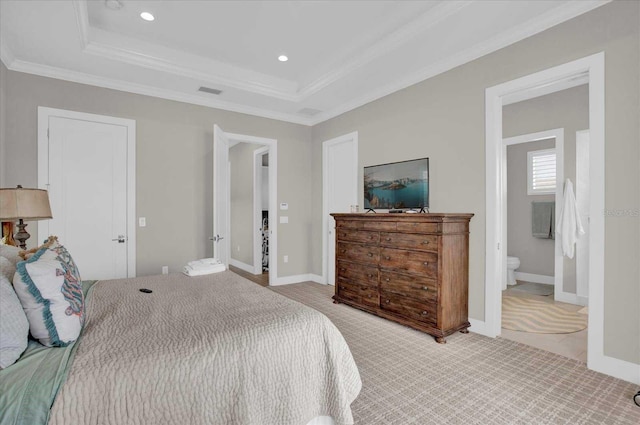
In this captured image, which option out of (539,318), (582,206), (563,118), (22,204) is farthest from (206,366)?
(563,118)

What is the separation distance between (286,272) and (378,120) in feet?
9.36

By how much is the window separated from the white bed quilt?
17.2ft

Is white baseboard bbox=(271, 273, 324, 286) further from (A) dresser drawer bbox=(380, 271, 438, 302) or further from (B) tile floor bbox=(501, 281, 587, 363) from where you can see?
(B) tile floor bbox=(501, 281, 587, 363)

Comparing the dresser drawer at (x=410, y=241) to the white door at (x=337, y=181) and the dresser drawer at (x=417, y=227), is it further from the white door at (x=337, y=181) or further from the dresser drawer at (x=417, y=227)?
the white door at (x=337, y=181)

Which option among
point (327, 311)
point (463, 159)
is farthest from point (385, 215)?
point (327, 311)

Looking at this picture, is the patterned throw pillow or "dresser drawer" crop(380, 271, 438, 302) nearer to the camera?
the patterned throw pillow

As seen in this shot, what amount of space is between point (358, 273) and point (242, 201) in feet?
12.5

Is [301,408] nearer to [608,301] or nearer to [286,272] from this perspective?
[608,301]

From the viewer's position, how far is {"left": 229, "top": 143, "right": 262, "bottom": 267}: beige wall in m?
6.44

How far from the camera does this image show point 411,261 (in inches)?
127

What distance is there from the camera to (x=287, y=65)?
13.4 ft

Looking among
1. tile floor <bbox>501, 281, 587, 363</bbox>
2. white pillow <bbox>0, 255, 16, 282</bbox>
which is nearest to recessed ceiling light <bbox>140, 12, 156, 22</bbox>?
white pillow <bbox>0, 255, 16, 282</bbox>

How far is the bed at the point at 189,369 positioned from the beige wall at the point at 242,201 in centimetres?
459

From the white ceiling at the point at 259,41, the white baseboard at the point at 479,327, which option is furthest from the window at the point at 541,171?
the white baseboard at the point at 479,327
